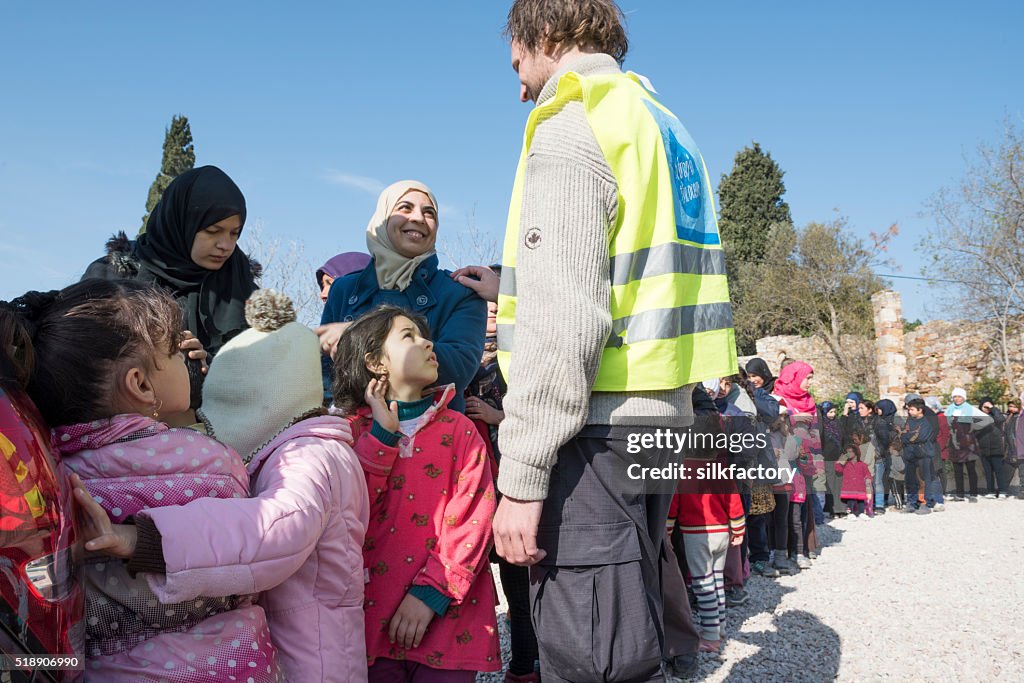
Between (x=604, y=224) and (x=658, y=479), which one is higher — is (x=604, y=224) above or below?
above

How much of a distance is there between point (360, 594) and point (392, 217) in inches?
64.9

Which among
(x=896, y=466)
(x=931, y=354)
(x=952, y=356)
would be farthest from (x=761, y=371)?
(x=931, y=354)

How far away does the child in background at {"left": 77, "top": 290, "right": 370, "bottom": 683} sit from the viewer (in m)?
1.39

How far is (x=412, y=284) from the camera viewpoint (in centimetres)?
302

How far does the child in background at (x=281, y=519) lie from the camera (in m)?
1.39

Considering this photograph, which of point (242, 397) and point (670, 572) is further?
point (670, 572)

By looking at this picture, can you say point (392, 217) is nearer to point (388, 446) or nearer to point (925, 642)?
point (388, 446)

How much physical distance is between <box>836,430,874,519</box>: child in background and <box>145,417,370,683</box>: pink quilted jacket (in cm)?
1071

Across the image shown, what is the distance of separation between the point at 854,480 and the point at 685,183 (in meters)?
10.6

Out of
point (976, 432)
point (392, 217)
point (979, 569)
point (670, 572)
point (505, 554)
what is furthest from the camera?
point (976, 432)

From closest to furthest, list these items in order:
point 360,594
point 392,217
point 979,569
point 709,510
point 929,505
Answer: point 360,594
point 392,217
point 709,510
point 979,569
point 929,505

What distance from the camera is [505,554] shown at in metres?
1.77

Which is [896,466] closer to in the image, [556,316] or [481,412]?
[481,412]

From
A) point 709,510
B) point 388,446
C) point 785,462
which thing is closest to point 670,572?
point 709,510
